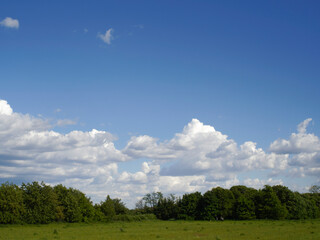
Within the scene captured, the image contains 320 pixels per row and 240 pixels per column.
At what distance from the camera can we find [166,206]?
113 meters

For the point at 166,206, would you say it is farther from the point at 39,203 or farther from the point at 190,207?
the point at 39,203

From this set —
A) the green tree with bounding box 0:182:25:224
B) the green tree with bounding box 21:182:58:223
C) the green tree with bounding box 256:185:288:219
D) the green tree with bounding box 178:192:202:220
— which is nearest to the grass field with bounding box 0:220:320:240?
the green tree with bounding box 0:182:25:224

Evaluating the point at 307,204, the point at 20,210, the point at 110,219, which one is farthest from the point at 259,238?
the point at 307,204

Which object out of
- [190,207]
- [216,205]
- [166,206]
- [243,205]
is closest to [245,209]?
[243,205]

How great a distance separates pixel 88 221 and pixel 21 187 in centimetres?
1893

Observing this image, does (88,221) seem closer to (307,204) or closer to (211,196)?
(211,196)

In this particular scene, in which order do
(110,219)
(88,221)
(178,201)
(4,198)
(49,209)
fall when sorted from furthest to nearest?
(178,201)
(110,219)
(88,221)
(49,209)
(4,198)

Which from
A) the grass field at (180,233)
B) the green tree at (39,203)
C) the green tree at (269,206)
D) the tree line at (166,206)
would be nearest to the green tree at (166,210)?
the tree line at (166,206)

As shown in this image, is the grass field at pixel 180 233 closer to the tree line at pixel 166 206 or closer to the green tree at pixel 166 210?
the tree line at pixel 166 206

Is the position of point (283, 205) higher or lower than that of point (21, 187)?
lower

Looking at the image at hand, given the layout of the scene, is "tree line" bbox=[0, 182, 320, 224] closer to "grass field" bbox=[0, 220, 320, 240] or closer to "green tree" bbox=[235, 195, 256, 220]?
"green tree" bbox=[235, 195, 256, 220]

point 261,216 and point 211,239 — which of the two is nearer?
point 211,239

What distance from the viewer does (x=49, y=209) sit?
242ft

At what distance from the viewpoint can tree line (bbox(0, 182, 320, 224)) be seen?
231 ft
